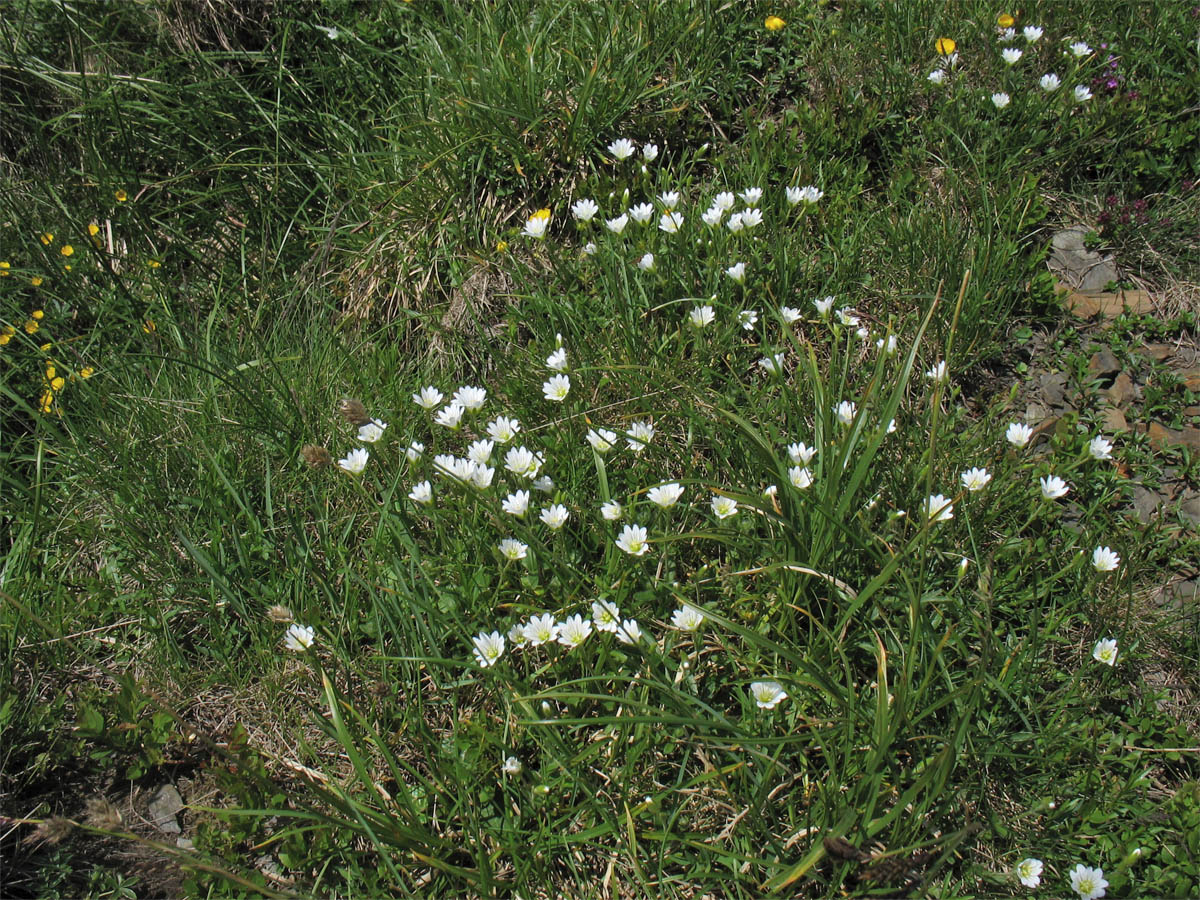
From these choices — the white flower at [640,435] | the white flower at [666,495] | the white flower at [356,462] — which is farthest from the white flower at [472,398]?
the white flower at [666,495]

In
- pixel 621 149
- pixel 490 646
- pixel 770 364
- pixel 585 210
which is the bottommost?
pixel 490 646

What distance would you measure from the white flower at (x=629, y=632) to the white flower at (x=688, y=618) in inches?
3.6

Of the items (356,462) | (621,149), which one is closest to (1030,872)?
(356,462)

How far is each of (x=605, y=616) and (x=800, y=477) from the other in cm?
57

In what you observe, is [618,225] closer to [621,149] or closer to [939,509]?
[621,149]

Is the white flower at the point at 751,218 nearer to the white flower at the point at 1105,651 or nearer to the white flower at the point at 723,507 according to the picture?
the white flower at the point at 723,507

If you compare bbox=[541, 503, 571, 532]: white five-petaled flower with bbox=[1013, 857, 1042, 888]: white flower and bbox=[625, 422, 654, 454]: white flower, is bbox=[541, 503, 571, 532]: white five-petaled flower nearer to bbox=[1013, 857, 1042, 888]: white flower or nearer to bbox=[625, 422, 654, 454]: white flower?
bbox=[625, 422, 654, 454]: white flower

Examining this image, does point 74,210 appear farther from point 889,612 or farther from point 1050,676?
point 1050,676

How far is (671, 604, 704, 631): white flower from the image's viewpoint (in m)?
2.03

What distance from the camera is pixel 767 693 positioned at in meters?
1.92

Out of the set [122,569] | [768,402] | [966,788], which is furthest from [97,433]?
[966,788]

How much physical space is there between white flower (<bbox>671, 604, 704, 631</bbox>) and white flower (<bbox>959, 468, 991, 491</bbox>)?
0.74 m

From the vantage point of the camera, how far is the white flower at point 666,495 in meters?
2.18

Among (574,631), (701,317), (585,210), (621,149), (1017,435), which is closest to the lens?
(574,631)
